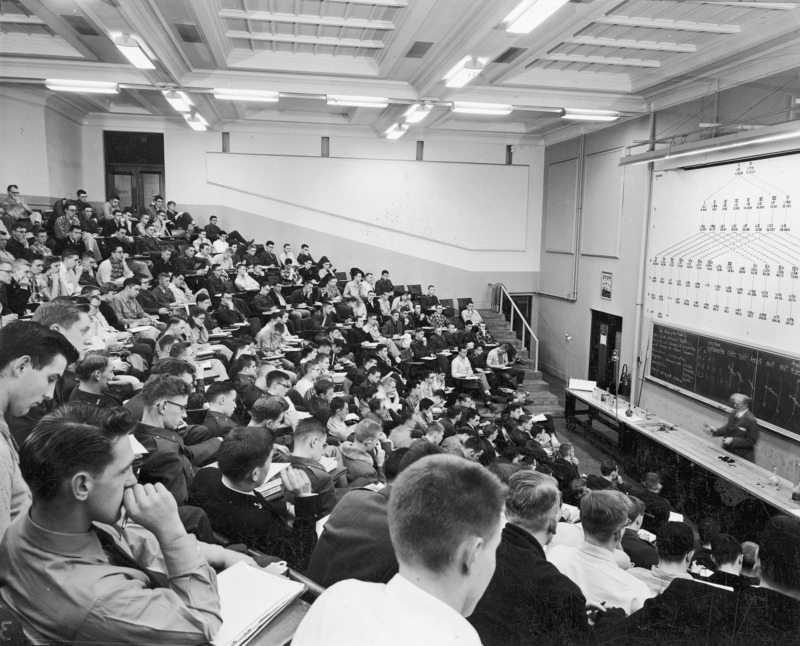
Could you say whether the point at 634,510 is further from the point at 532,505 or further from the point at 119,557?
the point at 119,557

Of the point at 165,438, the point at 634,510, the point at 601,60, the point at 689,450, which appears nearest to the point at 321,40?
the point at 601,60

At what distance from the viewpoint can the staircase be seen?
11180 mm

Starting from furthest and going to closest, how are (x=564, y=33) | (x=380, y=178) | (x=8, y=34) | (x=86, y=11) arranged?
1. (x=380, y=178)
2. (x=8, y=34)
3. (x=564, y=33)
4. (x=86, y=11)

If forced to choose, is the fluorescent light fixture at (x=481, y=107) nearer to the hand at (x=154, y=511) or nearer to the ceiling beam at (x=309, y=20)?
the ceiling beam at (x=309, y=20)

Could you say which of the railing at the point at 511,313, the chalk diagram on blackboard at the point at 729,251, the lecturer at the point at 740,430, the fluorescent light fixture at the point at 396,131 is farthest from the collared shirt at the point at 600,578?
the railing at the point at 511,313

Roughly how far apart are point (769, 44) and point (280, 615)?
8.51 metres

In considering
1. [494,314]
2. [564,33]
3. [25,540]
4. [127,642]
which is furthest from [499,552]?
[494,314]

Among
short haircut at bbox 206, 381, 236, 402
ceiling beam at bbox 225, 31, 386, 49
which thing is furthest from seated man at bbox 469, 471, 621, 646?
ceiling beam at bbox 225, 31, 386, 49

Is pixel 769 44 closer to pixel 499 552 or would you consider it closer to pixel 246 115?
pixel 499 552

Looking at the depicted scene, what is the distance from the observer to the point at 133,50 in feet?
21.2

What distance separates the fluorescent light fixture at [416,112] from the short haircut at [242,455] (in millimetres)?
8172

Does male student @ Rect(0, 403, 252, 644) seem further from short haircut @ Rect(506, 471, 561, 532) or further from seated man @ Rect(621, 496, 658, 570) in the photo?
seated man @ Rect(621, 496, 658, 570)

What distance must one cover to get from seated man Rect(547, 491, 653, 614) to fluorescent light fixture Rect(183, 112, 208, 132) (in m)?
10.5

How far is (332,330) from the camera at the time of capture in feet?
29.8
